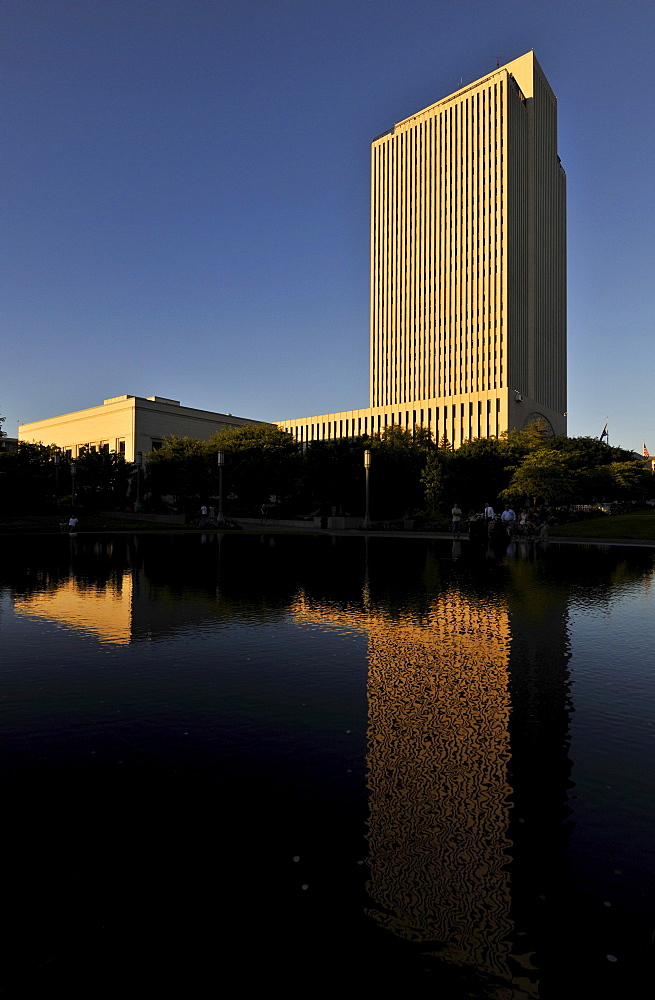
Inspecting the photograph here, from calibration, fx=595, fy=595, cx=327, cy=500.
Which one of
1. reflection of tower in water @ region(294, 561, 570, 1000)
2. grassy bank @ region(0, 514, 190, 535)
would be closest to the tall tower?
grassy bank @ region(0, 514, 190, 535)

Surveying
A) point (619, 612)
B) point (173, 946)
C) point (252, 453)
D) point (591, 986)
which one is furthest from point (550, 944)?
point (252, 453)

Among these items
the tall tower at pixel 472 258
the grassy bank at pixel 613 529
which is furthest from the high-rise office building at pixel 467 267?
the grassy bank at pixel 613 529

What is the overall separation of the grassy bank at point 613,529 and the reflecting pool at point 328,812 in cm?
2758

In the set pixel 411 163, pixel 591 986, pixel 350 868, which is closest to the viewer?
pixel 591 986

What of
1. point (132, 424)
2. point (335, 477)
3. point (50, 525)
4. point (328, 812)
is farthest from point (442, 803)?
point (132, 424)

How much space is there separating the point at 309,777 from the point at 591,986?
2092 millimetres

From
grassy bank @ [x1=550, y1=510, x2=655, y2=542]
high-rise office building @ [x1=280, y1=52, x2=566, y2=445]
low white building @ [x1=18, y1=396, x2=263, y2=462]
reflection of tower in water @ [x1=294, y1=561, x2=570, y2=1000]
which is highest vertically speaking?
high-rise office building @ [x1=280, y1=52, x2=566, y2=445]

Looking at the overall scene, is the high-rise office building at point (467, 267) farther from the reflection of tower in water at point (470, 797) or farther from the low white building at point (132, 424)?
the reflection of tower in water at point (470, 797)

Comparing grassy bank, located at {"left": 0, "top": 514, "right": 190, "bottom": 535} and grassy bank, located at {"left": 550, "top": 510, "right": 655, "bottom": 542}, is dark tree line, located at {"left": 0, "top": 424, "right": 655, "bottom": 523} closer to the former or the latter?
grassy bank, located at {"left": 0, "top": 514, "right": 190, "bottom": 535}

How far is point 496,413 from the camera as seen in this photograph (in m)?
104

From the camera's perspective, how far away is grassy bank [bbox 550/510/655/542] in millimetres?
33219

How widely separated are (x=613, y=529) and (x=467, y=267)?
93.9 meters

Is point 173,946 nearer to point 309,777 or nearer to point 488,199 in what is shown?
point 309,777

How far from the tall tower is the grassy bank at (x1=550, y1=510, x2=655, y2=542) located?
65033 mm
